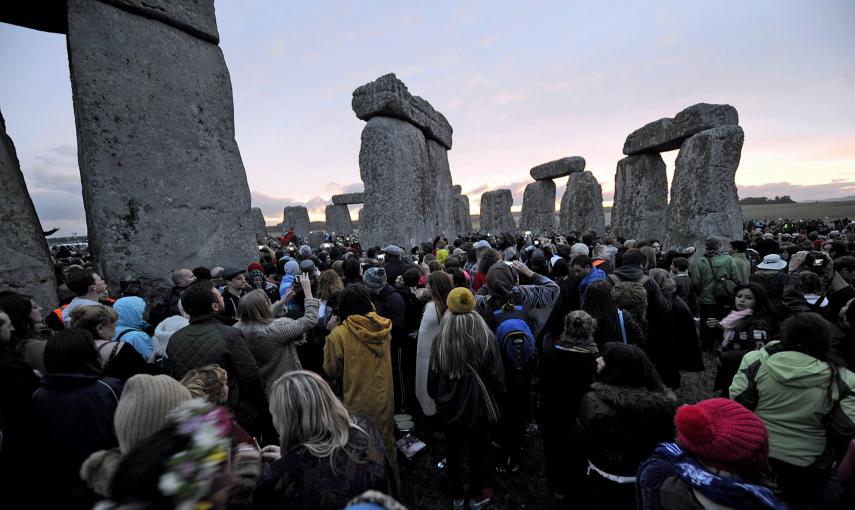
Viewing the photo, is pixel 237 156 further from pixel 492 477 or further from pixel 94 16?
pixel 492 477

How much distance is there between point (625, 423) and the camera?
1.68 meters

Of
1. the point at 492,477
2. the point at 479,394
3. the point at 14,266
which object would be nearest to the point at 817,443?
the point at 479,394

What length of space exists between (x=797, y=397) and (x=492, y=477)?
188 cm

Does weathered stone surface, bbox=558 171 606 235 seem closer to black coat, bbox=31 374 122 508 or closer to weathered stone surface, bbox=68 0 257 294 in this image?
weathered stone surface, bbox=68 0 257 294

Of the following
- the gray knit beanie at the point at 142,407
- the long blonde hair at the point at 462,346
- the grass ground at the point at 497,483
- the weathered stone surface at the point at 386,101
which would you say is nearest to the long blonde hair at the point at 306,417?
the gray knit beanie at the point at 142,407

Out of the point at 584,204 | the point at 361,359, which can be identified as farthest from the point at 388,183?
the point at 584,204

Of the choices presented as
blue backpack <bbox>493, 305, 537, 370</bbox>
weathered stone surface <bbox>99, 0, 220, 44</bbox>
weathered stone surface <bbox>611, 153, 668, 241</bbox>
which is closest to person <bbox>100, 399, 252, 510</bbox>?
blue backpack <bbox>493, 305, 537, 370</bbox>

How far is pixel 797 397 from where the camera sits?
1.81 m

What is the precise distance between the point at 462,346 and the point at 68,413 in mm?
1928

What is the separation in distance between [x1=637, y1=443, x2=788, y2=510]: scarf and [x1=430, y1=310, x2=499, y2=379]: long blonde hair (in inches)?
41.1

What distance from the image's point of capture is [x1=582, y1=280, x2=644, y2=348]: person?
104 inches

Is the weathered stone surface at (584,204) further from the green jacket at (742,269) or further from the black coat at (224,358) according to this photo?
the black coat at (224,358)

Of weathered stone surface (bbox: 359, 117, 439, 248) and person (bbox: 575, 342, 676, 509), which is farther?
weathered stone surface (bbox: 359, 117, 439, 248)

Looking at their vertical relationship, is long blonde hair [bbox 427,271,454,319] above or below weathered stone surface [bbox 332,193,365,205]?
below
